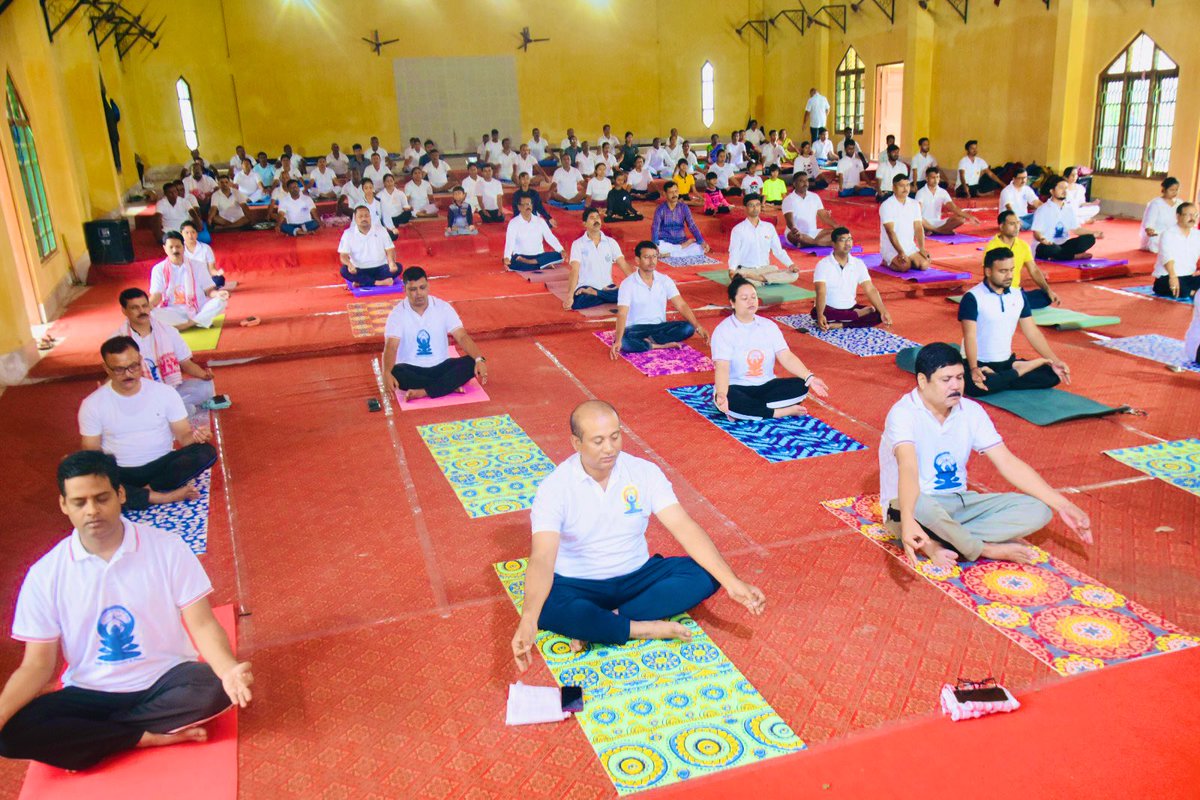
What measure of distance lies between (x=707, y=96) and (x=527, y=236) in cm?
1277

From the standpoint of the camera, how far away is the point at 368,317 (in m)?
9.20

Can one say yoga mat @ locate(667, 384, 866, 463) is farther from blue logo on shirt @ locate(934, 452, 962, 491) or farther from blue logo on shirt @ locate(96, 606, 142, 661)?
blue logo on shirt @ locate(96, 606, 142, 661)

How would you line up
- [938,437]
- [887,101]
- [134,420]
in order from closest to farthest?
[938,437] → [134,420] → [887,101]

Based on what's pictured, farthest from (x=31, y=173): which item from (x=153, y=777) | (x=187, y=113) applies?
(x=153, y=777)

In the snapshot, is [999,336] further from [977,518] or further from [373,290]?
[373,290]

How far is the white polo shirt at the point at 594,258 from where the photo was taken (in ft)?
29.3

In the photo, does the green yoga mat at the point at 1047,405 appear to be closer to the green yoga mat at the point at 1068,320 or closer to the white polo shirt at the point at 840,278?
the green yoga mat at the point at 1068,320

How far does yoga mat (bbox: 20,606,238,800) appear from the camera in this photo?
2.88 meters

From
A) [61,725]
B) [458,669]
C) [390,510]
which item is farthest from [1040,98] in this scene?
[61,725]

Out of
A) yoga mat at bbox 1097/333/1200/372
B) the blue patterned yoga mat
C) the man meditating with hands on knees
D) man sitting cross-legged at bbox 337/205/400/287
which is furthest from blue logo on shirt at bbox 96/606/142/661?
man sitting cross-legged at bbox 337/205/400/287

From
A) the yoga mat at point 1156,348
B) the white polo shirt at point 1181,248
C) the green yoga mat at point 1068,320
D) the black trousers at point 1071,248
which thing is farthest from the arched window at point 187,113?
the yoga mat at point 1156,348

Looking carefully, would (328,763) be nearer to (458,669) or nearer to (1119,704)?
(458,669)

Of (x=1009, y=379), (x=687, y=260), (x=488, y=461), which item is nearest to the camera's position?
(x=488, y=461)

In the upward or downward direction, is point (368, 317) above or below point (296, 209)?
below
